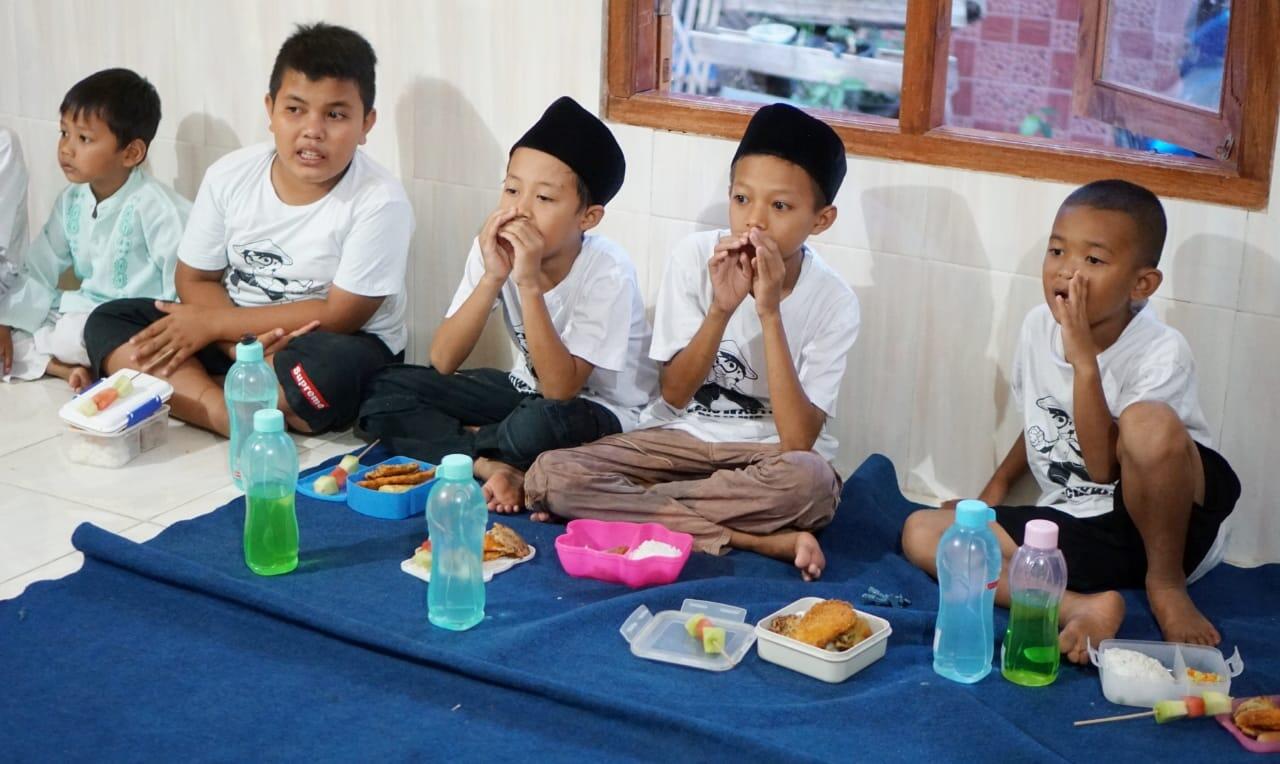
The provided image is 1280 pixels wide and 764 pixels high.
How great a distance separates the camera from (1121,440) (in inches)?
93.7

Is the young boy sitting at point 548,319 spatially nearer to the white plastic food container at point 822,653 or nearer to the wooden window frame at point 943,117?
the wooden window frame at point 943,117

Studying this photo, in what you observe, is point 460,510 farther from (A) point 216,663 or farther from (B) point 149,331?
(B) point 149,331

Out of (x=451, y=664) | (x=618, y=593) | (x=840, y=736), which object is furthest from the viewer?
(x=618, y=593)

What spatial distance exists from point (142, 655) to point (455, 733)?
55 cm

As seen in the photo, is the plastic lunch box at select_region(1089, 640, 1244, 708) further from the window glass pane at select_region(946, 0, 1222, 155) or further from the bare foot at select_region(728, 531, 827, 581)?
the window glass pane at select_region(946, 0, 1222, 155)

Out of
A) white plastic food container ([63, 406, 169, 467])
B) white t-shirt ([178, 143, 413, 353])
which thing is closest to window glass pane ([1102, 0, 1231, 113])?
white t-shirt ([178, 143, 413, 353])

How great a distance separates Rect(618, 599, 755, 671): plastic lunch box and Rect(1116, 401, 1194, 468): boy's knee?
70 cm

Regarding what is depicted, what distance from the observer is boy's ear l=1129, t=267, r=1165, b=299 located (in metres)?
2.42

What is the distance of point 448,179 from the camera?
3.38 metres

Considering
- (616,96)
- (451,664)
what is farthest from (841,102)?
(451,664)

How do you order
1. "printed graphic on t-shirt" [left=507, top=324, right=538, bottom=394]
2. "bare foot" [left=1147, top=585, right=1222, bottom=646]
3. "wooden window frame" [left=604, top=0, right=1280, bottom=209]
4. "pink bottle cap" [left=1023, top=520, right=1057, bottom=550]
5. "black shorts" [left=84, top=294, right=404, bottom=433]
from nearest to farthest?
"pink bottle cap" [left=1023, top=520, right=1057, bottom=550]
"bare foot" [left=1147, top=585, right=1222, bottom=646]
"wooden window frame" [left=604, top=0, right=1280, bottom=209]
"printed graphic on t-shirt" [left=507, top=324, right=538, bottom=394]
"black shorts" [left=84, top=294, right=404, bottom=433]

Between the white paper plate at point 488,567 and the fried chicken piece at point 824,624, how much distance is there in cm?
56

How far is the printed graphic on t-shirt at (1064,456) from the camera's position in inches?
99.6

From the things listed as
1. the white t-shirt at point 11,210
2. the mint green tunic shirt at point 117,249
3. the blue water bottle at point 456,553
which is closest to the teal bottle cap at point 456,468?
the blue water bottle at point 456,553
